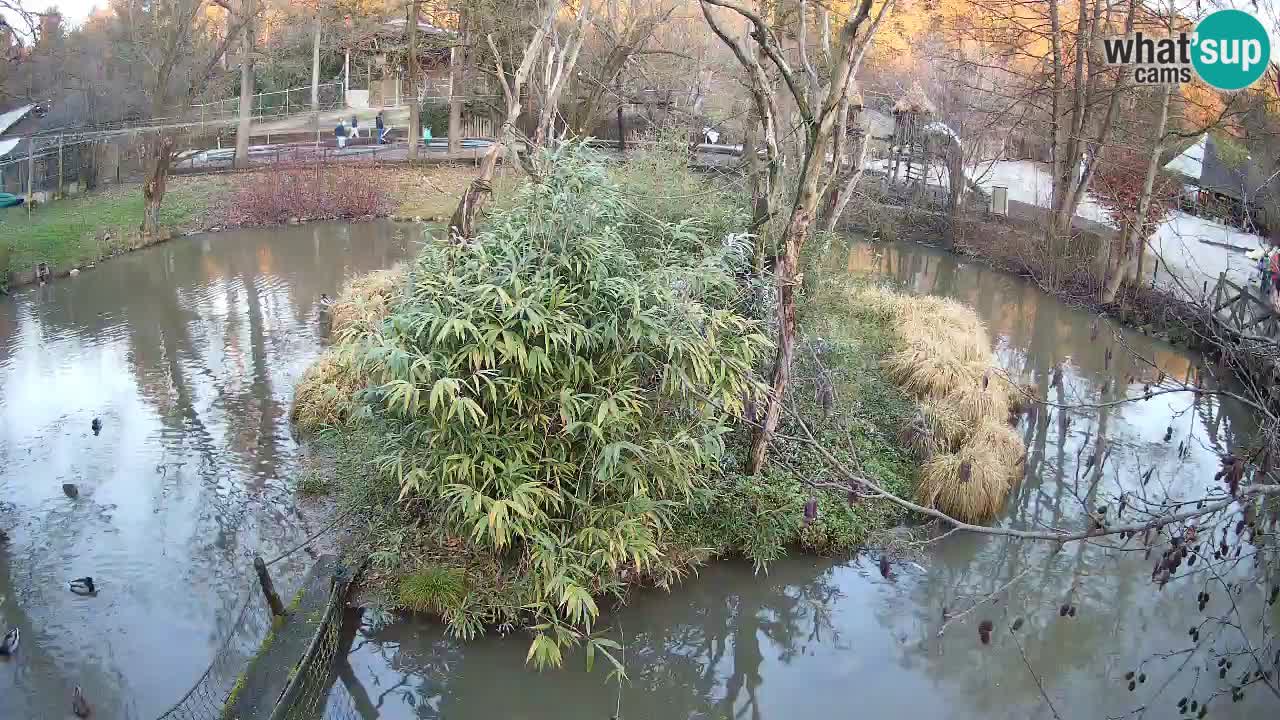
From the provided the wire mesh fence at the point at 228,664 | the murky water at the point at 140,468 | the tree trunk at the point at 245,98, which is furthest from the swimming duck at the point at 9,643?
the tree trunk at the point at 245,98

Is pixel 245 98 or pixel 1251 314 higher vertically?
pixel 245 98

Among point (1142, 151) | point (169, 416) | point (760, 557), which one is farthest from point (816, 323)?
point (1142, 151)

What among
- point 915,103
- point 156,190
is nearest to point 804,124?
point 915,103

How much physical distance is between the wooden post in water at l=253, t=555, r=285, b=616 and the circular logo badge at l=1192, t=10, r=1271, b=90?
7.54 m

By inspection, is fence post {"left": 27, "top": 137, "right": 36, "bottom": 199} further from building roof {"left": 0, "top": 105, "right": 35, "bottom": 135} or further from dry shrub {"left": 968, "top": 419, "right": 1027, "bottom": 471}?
dry shrub {"left": 968, "top": 419, "right": 1027, "bottom": 471}

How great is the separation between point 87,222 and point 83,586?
12.8 meters

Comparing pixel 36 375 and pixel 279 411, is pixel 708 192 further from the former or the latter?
pixel 36 375

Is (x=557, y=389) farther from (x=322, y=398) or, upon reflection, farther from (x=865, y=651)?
(x=322, y=398)

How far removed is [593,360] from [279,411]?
540 cm

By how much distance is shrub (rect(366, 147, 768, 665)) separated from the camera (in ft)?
19.7

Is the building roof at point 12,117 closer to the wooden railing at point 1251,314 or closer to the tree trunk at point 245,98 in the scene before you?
the tree trunk at point 245,98

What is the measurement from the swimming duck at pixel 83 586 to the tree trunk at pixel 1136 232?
12641 mm

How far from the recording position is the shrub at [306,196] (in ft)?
65.2

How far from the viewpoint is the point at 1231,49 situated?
864 cm
